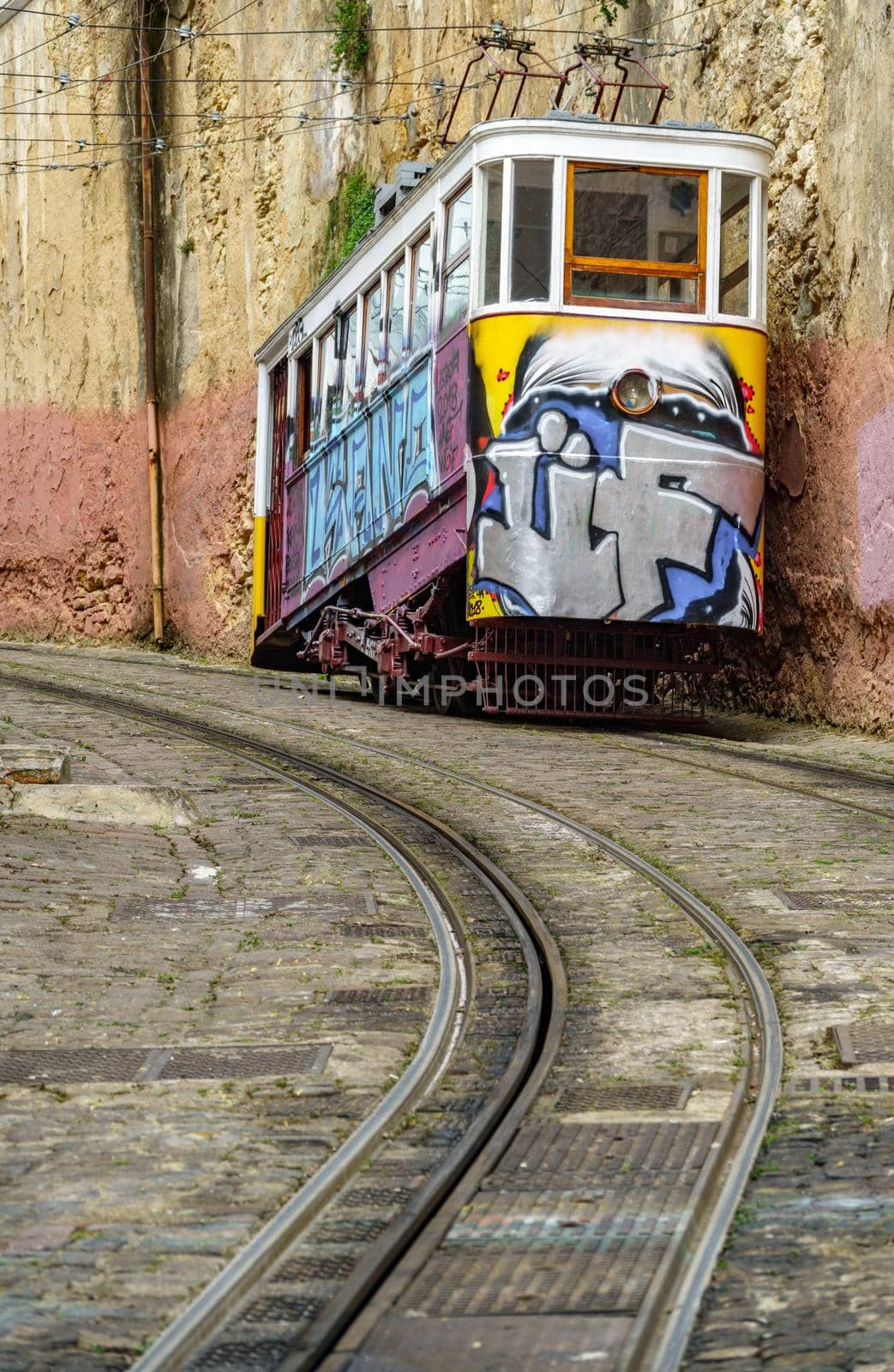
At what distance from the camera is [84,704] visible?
15.2 meters

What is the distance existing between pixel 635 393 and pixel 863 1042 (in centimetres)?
856

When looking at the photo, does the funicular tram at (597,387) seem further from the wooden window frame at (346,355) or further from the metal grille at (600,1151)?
the metal grille at (600,1151)

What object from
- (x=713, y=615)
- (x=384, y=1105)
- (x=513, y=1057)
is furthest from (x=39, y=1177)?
(x=713, y=615)

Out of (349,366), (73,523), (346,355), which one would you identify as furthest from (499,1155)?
(73,523)

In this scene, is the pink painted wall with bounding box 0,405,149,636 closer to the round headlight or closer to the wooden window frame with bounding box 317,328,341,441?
the wooden window frame with bounding box 317,328,341,441

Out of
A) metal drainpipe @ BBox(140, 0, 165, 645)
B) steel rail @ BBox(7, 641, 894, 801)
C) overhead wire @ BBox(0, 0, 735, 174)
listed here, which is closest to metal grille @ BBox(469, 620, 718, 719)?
steel rail @ BBox(7, 641, 894, 801)

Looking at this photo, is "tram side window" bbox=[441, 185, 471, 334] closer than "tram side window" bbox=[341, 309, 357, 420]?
Yes

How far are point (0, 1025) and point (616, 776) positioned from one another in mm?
5992

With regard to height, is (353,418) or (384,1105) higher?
(353,418)

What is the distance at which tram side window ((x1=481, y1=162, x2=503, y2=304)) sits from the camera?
1360 cm

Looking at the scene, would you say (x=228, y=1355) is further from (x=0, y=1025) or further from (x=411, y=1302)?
(x=0, y=1025)

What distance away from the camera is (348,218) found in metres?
23.9

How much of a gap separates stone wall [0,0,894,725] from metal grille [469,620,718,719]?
145 centimetres

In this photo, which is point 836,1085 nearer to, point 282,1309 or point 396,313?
point 282,1309
